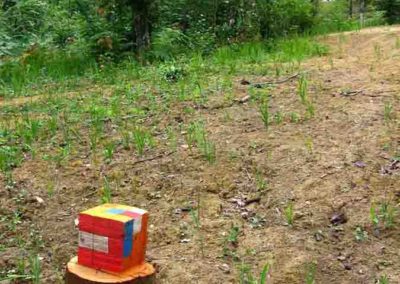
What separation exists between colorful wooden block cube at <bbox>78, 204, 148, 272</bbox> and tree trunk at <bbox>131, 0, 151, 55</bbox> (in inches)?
256

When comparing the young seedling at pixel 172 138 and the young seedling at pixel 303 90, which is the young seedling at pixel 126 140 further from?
the young seedling at pixel 303 90

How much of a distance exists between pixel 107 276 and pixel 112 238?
163 millimetres

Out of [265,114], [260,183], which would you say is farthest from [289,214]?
[265,114]

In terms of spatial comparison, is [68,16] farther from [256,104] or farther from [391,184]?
[391,184]

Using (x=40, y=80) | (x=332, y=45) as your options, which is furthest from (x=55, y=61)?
(x=332, y=45)

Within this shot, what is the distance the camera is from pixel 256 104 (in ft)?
18.3

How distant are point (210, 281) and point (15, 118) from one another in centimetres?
318

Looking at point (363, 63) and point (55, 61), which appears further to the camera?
point (55, 61)

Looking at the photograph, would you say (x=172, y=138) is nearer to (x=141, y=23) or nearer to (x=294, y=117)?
(x=294, y=117)

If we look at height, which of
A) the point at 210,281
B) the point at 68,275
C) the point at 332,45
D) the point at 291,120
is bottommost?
the point at 210,281

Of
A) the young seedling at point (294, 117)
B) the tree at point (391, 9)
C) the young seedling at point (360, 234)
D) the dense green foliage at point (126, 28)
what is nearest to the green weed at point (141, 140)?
the young seedling at point (294, 117)

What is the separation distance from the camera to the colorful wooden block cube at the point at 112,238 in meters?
2.53

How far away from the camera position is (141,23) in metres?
9.05

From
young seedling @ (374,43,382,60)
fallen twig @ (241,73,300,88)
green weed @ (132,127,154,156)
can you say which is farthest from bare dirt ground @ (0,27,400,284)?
young seedling @ (374,43,382,60)
